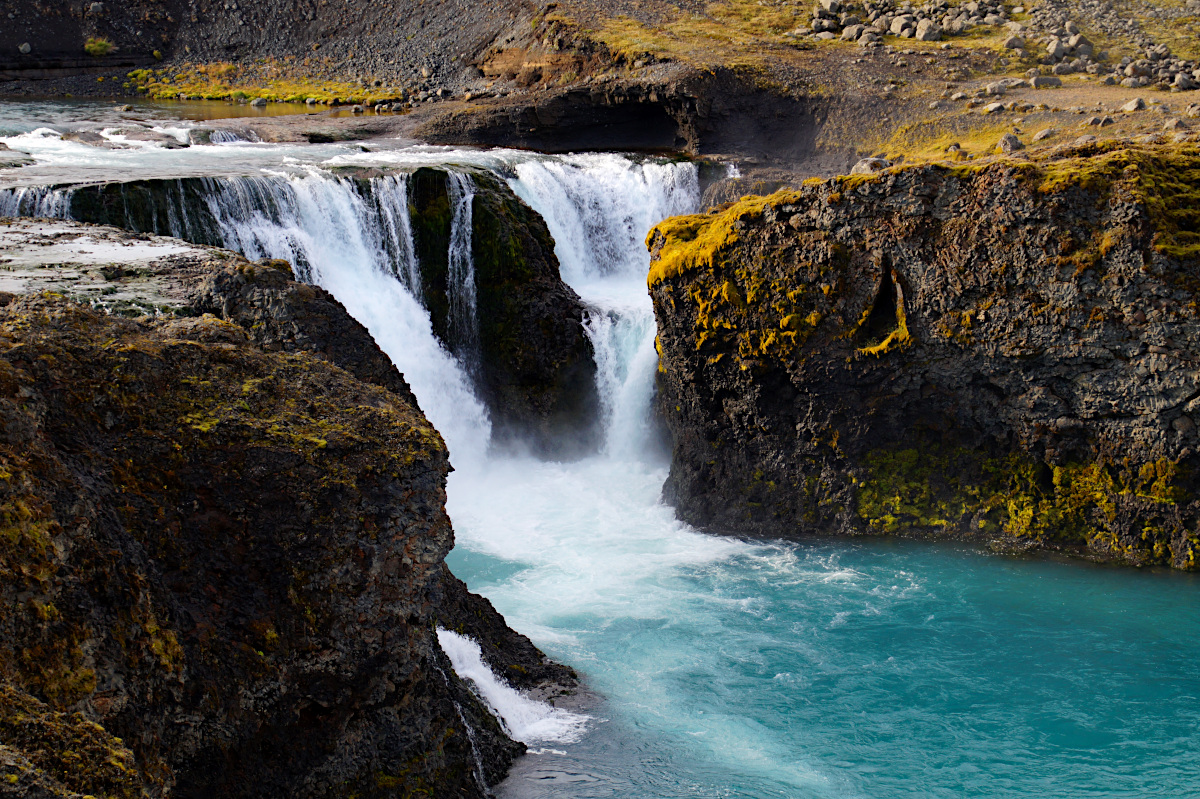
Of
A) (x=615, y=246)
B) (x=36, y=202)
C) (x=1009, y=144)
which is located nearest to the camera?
(x=36, y=202)

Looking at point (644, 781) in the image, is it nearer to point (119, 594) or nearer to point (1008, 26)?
point (119, 594)

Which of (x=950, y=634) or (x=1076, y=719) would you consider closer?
(x=1076, y=719)

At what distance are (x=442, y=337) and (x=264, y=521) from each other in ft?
48.6

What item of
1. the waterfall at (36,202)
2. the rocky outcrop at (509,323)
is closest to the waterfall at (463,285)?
the rocky outcrop at (509,323)

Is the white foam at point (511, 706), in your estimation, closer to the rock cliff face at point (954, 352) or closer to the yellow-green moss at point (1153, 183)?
the rock cliff face at point (954, 352)

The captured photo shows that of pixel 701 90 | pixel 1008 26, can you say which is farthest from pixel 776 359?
pixel 1008 26

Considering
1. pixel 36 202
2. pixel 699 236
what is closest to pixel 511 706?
pixel 699 236

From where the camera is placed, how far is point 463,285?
21531mm

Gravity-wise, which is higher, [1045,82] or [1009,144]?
[1045,82]

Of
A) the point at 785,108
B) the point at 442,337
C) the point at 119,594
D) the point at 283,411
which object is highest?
the point at 785,108

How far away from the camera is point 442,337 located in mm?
21469

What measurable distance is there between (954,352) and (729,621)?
553cm

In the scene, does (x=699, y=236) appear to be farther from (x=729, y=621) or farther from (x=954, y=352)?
(x=729, y=621)

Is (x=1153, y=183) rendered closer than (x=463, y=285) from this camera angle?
Yes
